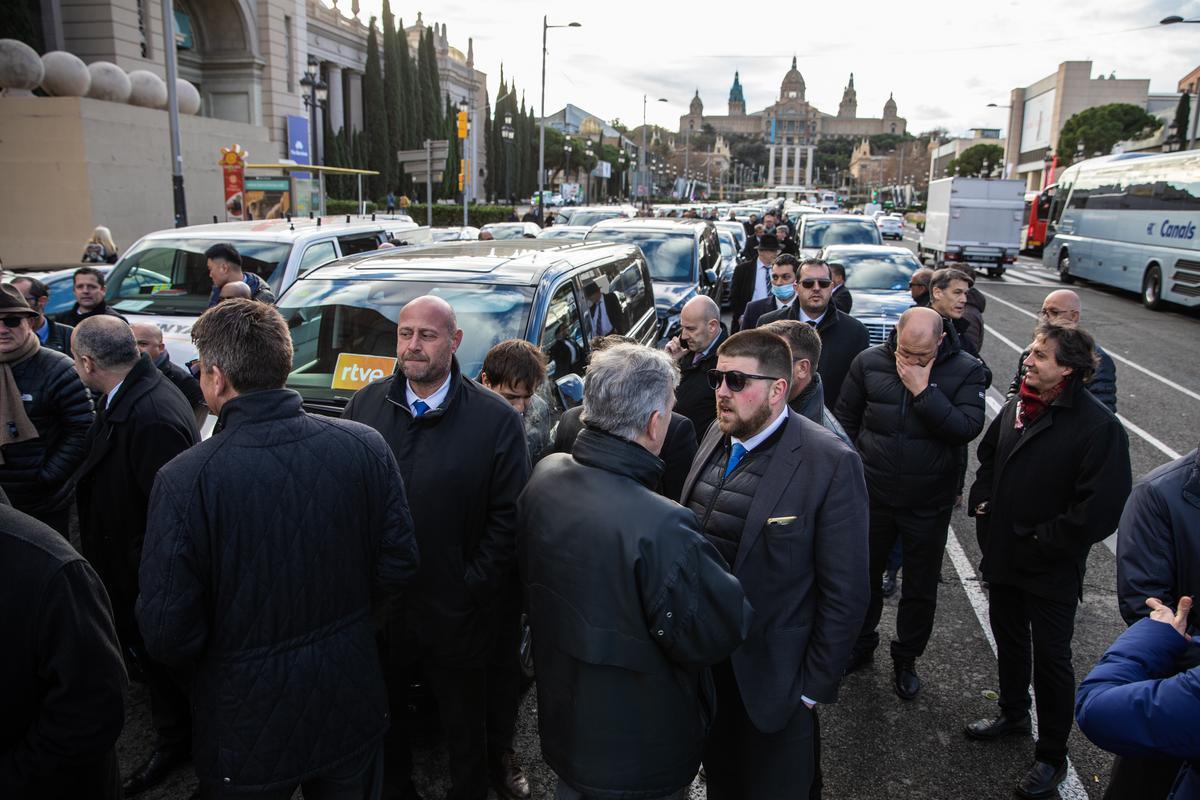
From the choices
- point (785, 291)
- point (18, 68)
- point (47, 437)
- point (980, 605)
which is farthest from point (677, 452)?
point (18, 68)

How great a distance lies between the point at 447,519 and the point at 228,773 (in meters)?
1.04

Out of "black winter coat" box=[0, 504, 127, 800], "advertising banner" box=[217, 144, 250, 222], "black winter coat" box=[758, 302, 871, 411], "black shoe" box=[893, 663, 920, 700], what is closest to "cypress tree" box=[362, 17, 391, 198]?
"advertising banner" box=[217, 144, 250, 222]

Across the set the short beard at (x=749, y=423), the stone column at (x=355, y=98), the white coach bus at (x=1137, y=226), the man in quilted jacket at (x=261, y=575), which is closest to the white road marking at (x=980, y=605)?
the short beard at (x=749, y=423)

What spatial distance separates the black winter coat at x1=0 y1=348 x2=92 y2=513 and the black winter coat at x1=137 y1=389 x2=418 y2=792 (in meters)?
2.37

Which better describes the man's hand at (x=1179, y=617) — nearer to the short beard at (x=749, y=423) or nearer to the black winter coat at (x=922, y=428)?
the short beard at (x=749, y=423)

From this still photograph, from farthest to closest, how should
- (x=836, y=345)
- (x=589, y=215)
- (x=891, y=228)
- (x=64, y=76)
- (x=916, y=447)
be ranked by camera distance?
(x=891, y=228) → (x=589, y=215) → (x=64, y=76) → (x=836, y=345) → (x=916, y=447)

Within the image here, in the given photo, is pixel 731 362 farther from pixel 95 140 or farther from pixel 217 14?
pixel 217 14

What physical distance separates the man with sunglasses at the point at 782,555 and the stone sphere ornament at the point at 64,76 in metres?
24.1

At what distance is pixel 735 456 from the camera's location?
2785 mm

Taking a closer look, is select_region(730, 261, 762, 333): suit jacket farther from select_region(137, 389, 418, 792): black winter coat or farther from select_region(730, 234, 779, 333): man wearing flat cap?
select_region(137, 389, 418, 792): black winter coat

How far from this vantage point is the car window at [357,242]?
341 inches

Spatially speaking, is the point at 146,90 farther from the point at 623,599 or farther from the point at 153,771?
the point at 623,599

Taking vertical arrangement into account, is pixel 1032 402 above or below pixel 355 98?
Answer: below

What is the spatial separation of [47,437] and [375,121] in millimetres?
51066
